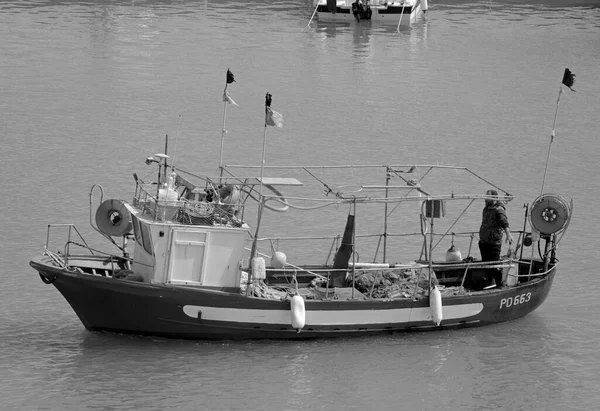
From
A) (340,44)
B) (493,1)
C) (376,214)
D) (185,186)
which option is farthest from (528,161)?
(493,1)

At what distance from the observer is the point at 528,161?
28.7 m

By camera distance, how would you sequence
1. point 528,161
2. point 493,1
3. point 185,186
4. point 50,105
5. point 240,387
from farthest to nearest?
point 493,1 < point 50,105 < point 528,161 < point 185,186 < point 240,387

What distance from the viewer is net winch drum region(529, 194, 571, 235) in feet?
57.9

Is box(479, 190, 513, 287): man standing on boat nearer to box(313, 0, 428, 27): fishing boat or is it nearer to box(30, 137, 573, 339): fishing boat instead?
box(30, 137, 573, 339): fishing boat

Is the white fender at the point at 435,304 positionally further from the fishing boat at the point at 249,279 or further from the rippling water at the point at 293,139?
the rippling water at the point at 293,139

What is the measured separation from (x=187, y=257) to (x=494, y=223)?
4954mm

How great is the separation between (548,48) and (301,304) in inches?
1255

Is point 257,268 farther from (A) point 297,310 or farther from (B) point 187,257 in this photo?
(B) point 187,257

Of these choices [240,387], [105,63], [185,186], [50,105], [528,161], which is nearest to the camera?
[240,387]

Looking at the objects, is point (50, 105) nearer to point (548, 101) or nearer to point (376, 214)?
point (376, 214)

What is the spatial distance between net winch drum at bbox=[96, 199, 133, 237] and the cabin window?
726mm

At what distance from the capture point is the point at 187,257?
16406 mm

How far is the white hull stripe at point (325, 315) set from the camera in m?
16.4

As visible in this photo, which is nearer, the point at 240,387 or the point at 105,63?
the point at 240,387
